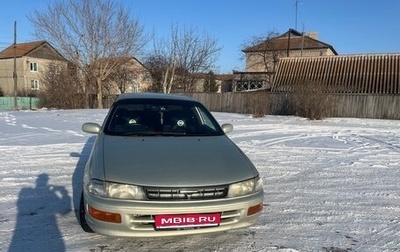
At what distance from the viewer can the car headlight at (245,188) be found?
305cm

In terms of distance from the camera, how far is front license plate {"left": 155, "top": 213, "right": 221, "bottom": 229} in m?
2.84

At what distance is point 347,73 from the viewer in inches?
1002

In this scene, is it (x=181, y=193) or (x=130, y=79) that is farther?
(x=130, y=79)

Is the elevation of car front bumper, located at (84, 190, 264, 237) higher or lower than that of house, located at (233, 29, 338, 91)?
lower

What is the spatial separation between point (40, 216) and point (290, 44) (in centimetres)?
4892

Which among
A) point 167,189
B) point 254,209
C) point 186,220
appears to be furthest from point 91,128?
point 254,209

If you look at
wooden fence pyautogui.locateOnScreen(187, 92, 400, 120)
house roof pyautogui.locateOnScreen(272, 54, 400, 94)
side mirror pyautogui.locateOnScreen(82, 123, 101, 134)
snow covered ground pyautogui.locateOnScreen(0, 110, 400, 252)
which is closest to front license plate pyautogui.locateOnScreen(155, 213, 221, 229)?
snow covered ground pyautogui.locateOnScreen(0, 110, 400, 252)

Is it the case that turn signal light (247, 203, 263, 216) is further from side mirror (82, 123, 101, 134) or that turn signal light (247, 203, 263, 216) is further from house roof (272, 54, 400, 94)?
house roof (272, 54, 400, 94)

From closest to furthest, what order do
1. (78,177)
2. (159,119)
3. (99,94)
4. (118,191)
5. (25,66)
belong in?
(118,191)
(159,119)
(78,177)
(99,94)
(25,66)

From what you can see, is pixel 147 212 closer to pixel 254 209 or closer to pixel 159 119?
pixel 254 209

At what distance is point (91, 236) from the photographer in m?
3.41

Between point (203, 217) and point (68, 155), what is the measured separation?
5344mm

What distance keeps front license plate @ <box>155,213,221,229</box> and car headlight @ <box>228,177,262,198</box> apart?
0.79 ft

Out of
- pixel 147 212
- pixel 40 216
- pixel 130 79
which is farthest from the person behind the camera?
pixel 130 79
